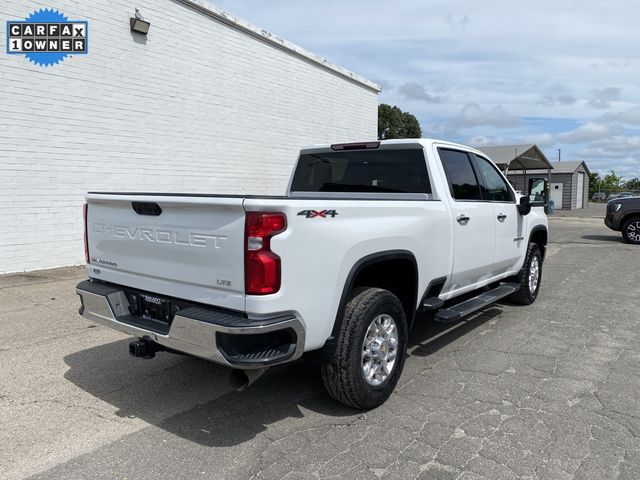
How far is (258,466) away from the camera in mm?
3031

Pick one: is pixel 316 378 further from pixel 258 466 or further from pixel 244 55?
pixel 244 55

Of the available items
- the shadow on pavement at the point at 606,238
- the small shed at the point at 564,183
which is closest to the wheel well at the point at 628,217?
the shadow on pavement at the point at 606,238

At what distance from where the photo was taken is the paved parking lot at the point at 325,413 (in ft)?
10.00

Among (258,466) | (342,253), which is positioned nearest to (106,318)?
(258,466)

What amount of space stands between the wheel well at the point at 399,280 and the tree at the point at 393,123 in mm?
44614

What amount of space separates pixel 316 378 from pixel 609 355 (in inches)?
113

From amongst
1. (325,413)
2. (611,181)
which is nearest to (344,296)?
(325,413)

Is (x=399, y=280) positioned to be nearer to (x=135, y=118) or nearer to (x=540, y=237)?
(x=540, y=237)

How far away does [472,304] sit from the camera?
513 cm

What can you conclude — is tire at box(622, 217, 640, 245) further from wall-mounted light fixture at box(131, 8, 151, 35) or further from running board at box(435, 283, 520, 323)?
wall-mounted light fixture at box(131, 8, 151, 35)

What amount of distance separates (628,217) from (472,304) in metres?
12.6

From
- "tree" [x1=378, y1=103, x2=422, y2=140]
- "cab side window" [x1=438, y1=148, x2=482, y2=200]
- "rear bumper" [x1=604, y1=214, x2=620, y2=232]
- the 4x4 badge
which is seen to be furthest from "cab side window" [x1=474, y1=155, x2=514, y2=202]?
"tree" [x1=378, y1=103, x2=422, y2=140]

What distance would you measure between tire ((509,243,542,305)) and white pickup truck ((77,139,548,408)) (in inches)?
74.3

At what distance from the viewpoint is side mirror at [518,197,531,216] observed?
6.16m
